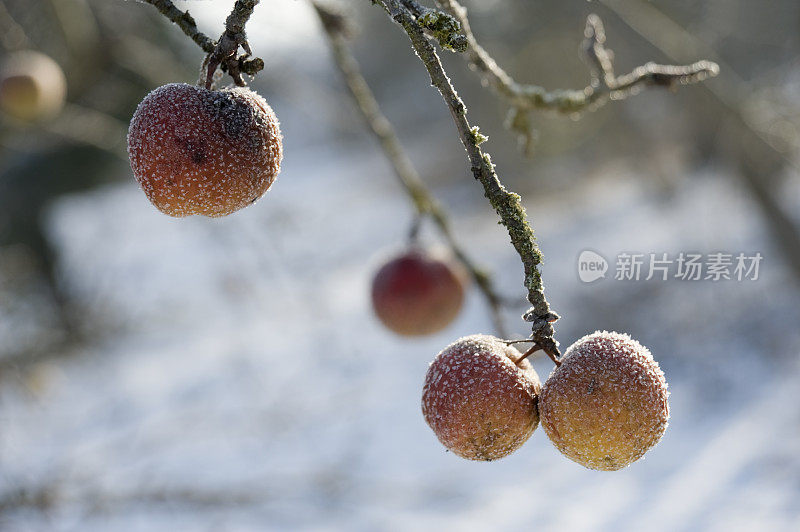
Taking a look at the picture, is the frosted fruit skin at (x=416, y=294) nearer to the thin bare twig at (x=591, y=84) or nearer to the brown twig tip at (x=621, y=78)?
the thin bare twig at (x=591, y=84)

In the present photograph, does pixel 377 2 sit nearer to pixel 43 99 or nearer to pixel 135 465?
pixel 43 99

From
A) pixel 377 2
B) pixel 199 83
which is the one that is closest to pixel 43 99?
pixel 199 83

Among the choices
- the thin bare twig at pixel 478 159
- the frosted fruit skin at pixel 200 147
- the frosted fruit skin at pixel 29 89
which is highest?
the frosted fruit skin at pixel 29 89

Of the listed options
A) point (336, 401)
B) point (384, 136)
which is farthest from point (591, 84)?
point (336, 401)

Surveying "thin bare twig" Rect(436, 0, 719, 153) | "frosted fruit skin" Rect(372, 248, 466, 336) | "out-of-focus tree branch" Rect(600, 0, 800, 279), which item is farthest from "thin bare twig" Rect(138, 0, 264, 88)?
"out-of-focus tree branch" Rect(600, 0, 800, 279)

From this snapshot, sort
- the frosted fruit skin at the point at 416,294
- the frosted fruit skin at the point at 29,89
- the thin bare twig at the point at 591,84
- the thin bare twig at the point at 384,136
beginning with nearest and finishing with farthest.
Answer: the thin bare twig at the point at 591,84, the thin bare twig at the point at 384,136, the frosted fruit skin at the point at 416,294, the frosted fruit skin at the point at 29,89

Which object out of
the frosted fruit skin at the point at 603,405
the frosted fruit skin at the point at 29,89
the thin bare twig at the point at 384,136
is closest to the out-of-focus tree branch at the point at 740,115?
the thin bare twig at the point at 384,136

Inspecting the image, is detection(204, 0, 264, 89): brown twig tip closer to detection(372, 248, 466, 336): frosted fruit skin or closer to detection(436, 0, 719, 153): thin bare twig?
detection(436, 0, 719, 153): thin bare twig
